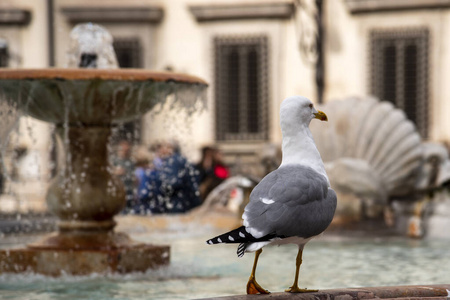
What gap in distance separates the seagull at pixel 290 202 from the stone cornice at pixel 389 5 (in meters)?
14.0

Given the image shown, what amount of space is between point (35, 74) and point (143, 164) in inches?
192

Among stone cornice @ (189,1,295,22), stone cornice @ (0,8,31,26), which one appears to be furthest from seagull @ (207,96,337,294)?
stone cornice @ (0,8,31,26)

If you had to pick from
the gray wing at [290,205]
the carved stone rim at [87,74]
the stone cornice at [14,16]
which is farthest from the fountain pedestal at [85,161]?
the stone cornice at [14,16]

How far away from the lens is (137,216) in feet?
30.5

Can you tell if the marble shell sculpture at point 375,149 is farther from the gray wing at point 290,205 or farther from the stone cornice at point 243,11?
the stone cornice at point 243,11

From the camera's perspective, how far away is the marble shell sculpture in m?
8.83

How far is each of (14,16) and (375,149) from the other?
1126 cm

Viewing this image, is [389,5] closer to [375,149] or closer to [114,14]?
[114,14]

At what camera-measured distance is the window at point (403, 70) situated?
17.5 meters

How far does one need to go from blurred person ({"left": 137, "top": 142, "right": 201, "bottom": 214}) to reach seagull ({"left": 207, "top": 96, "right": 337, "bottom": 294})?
560 cm

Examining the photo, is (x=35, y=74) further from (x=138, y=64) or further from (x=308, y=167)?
(x=138, y=64)

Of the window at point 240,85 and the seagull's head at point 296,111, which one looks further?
the window at point 240,85

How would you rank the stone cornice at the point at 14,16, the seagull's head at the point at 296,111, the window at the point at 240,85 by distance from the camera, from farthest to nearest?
the stone cornice at the point at 14,16, the window at the point at 240,85, the seagull's head at the point at 296,111

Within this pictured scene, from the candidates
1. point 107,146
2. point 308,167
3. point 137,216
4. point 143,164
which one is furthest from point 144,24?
point 308,167
